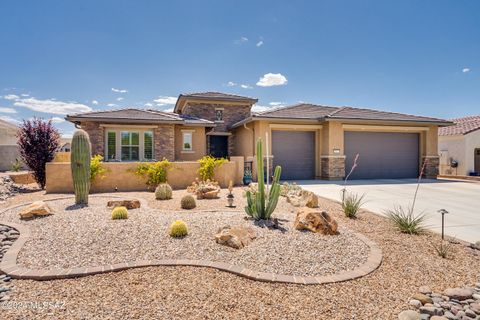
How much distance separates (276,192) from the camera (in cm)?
577

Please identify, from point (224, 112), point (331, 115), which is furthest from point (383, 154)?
point (224, 112)

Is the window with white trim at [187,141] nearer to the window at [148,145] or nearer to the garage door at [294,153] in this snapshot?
the window at [148,145]

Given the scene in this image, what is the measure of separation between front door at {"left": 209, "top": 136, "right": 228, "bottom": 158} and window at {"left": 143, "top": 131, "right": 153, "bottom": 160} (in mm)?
5818

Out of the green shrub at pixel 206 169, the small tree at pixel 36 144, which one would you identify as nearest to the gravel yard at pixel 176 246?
the green shrub at pixel 206 169

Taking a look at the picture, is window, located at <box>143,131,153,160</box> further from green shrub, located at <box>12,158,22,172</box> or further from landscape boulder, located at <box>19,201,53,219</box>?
green shrub, located at <box>12,158,22,172</box>

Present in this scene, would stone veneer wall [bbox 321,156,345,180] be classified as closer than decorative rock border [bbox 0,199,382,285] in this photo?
No

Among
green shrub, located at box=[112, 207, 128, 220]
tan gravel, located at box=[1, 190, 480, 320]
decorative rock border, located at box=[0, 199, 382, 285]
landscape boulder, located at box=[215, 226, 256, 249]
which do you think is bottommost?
tan gravel, located at box=[1, 190, 480, 320]

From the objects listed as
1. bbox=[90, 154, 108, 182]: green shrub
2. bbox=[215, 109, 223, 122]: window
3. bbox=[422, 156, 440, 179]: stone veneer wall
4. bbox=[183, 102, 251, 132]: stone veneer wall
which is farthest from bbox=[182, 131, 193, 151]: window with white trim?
bbox=[422, 156, 440, 179]: stone veneer wall

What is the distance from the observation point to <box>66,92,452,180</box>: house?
15.0m

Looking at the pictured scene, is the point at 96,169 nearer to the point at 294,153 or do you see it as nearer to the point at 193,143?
the point at 193,143

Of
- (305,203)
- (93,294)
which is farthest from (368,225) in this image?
(93,294)

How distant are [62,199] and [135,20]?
28.7ft

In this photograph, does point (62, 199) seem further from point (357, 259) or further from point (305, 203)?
point (357, 259)

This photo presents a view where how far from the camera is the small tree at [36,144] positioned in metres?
12.3
